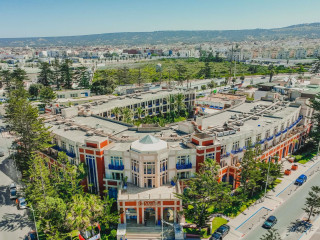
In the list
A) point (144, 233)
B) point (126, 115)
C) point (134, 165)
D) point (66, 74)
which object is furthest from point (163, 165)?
point (66, 74)

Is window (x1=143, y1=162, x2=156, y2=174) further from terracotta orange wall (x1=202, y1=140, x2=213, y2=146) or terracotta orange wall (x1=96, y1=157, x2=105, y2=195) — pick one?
terracotta orange wall (x1=202, y1=140, x2=213, y2=146)

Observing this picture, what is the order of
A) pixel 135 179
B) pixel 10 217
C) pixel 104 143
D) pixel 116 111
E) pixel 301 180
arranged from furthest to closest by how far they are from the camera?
pixel 116 111 → pixel 301 180 → pixel 104 143 → pixel 10 217 → pixel 135 179

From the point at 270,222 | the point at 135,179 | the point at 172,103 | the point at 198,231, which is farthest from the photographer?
the point at 172,103

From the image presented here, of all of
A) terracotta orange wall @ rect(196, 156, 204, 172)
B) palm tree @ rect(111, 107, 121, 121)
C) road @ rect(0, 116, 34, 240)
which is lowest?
road @ rect(0, 116, 34, 240)

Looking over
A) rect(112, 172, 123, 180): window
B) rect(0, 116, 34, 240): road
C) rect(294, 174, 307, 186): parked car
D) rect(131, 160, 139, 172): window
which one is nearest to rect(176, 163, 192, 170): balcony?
rect(131, 160, 139, 172): window

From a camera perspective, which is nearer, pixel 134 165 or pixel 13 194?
pixel 134 165

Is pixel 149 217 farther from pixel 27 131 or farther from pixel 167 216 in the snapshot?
pixel 27 131

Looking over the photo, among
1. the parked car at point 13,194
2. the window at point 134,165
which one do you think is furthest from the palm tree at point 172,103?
the parked car at point 13,194
